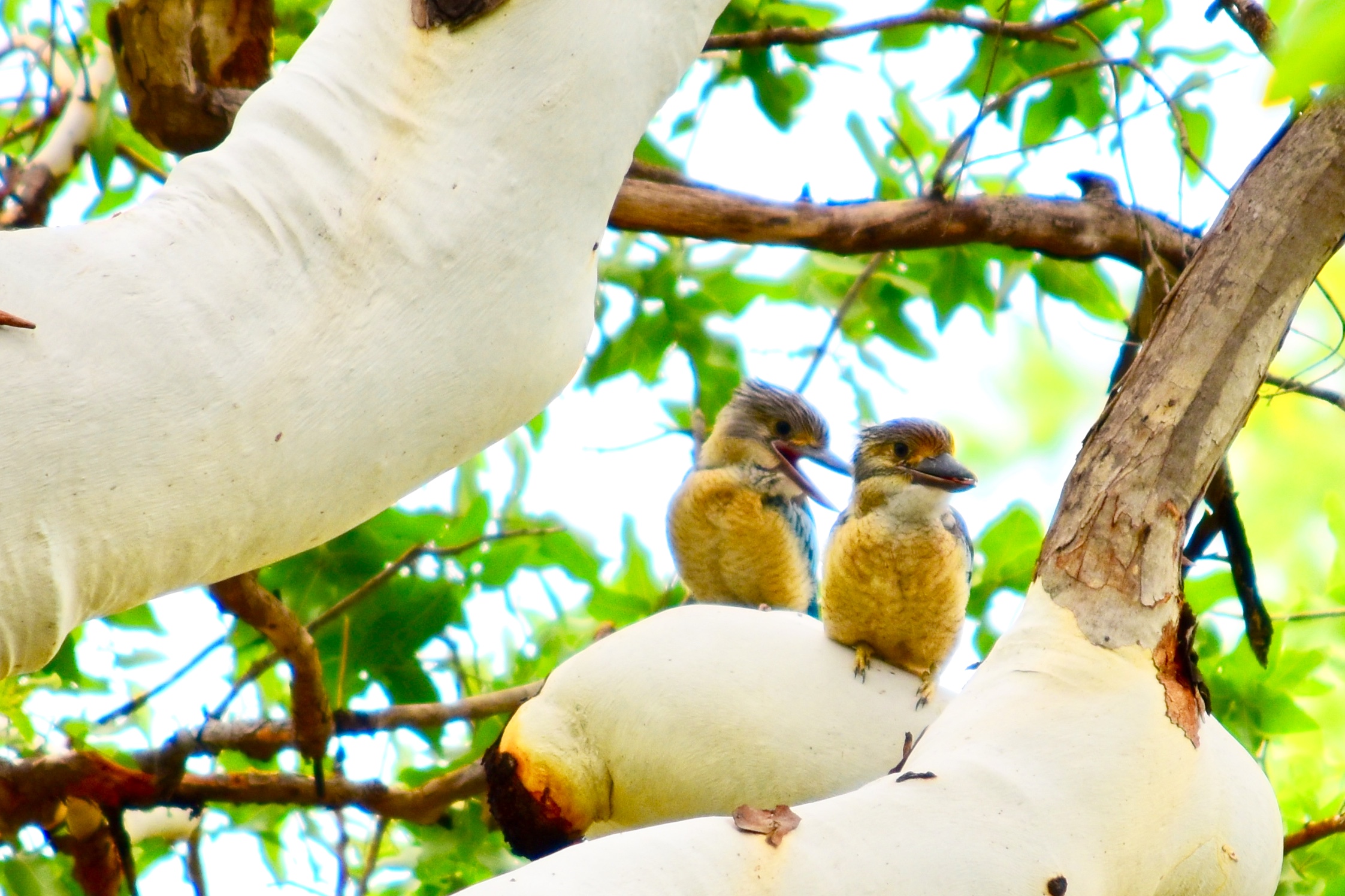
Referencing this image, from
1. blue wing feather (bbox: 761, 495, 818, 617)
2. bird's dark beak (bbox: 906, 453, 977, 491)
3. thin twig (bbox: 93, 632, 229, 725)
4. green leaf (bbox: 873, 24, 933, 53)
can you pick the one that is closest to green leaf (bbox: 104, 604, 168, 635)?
thin twig (bbox: 93, 632, 229, 725)

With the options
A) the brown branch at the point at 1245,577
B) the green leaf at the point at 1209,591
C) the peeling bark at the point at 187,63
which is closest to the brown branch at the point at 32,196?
the peeling bark at the point at 187,63

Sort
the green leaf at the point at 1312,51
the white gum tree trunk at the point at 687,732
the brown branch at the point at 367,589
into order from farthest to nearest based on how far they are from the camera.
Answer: the brown branch at the point at 367,589 → the white gum tree trunk at the point at 687,732 → the green leaf at the point at 1312,51

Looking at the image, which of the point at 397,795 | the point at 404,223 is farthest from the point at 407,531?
the point at 404,223

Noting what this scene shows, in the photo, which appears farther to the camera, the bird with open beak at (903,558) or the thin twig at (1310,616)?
the thin twig at (1310,616)

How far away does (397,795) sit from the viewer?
2.25m

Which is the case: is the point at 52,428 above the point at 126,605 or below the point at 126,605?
above

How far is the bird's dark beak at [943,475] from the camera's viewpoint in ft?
6.24

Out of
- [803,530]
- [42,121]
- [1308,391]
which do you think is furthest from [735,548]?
[42,121]

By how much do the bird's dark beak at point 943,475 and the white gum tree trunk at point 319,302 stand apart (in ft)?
2.65

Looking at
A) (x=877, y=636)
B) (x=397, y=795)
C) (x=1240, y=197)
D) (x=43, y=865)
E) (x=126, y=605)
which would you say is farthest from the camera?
(x=397, y=795)

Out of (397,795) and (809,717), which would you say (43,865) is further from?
(809,717)

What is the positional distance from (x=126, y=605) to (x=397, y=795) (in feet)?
4.14

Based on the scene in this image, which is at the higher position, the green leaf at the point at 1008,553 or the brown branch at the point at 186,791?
the green leaf at the point at 1008,553

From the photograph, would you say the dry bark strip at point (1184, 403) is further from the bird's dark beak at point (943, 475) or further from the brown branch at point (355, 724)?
the brown branch at point (355, 724)
